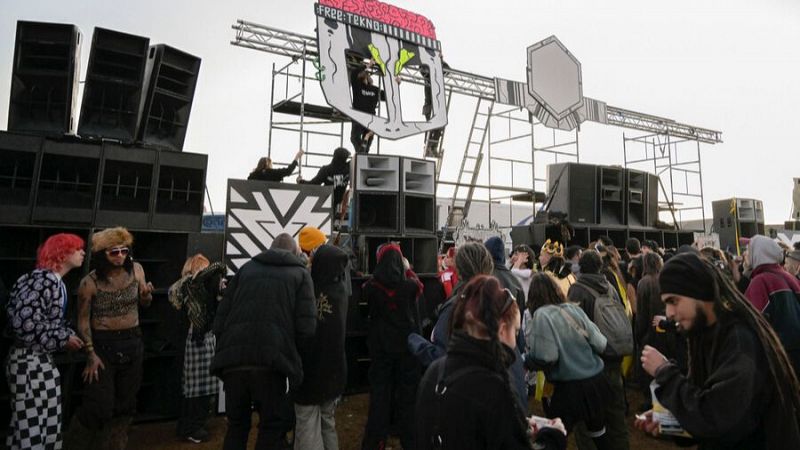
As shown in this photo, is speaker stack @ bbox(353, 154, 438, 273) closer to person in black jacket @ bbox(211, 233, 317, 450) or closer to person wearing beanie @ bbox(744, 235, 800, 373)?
person in black jacket @ bbox(211, 233, 317, 450)

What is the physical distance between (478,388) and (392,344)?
2099mm

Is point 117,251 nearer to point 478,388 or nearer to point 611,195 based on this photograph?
point 478,388

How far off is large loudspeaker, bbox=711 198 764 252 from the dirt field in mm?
7873

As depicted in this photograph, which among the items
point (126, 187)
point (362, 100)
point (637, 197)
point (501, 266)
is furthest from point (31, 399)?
point (637, 197)

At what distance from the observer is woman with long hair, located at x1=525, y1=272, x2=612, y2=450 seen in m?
2.51

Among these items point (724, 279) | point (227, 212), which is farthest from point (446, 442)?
point (227, 212)

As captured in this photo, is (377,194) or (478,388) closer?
(478,388)

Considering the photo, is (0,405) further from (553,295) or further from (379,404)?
(553,295)

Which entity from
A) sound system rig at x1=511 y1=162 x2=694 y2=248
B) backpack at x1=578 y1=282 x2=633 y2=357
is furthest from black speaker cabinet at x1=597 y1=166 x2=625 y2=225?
backpack at x1=578 y1=282 x2=633 y2=357

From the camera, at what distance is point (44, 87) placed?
383 cm

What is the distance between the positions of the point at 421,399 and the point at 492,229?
6094 millimetres

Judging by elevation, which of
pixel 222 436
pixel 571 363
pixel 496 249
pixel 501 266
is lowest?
pixel 222 436

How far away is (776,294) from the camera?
2.83 meters

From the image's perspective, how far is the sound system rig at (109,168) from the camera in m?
3.65
